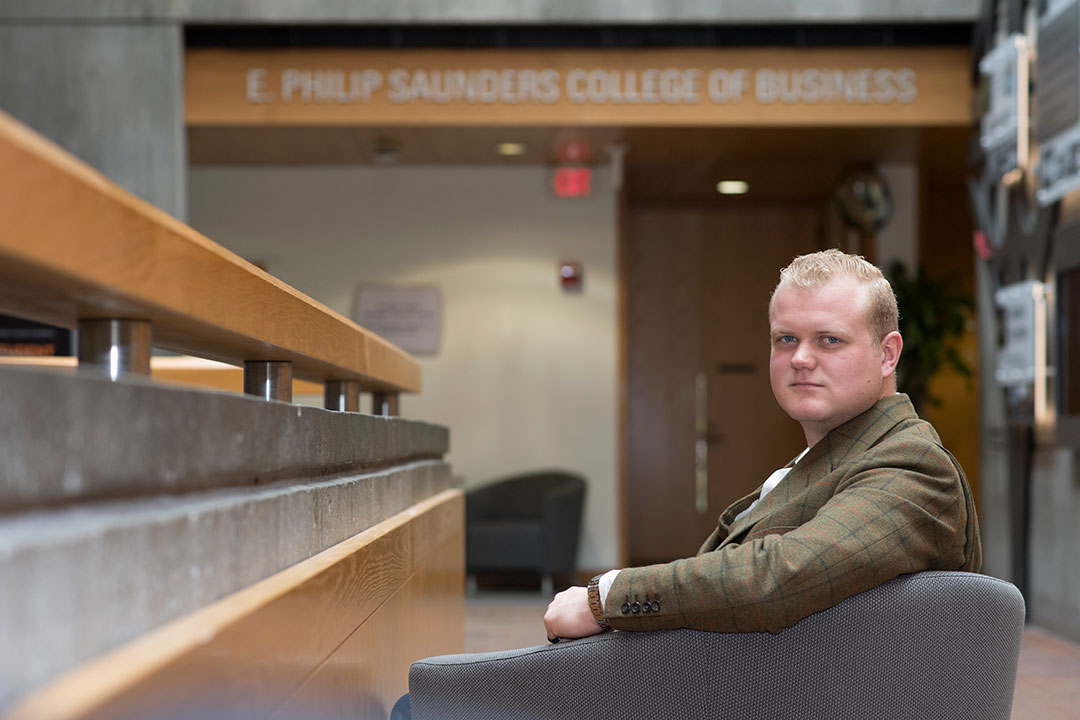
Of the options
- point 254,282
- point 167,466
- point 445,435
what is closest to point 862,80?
point 445,435

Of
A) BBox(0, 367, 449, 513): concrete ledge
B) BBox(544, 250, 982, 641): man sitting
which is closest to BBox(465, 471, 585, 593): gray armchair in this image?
BBox(544, 250, 982, 641): man sitting

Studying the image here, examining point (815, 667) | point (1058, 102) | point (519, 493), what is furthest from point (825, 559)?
point (519, 493)

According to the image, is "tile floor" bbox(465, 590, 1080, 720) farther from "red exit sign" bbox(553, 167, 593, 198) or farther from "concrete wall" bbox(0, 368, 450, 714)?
"concrete wall" bbox(0, 368, 450, 714)

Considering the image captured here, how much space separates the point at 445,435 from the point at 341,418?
172cm

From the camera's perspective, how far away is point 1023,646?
4906 mm

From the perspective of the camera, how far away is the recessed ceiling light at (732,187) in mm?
7879

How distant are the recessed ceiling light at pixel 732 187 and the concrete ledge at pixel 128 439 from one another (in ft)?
22.5

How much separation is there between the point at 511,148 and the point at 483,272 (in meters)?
0.93

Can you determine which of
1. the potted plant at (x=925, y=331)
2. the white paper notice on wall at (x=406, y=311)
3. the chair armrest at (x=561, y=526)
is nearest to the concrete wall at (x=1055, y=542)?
the potted plant at (x=925, y=331)

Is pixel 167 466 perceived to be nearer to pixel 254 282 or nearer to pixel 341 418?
pixel 254 282

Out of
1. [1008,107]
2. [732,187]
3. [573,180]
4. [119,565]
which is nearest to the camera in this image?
[119,565]

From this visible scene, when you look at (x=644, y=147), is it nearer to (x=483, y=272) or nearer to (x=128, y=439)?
(x=483, y=272)

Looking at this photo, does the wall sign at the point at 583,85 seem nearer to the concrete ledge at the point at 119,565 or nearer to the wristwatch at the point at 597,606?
the wristwatch at the point at 597,606

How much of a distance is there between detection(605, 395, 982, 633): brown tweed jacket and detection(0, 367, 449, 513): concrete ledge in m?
0.48
